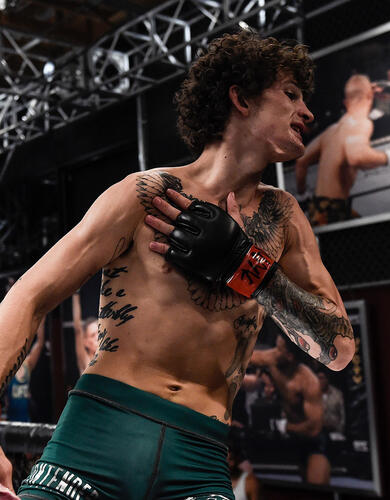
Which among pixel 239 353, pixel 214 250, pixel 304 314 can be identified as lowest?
pixel 239 353

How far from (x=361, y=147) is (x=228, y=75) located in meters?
2.71

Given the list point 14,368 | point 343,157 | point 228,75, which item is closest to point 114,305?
point 14,368

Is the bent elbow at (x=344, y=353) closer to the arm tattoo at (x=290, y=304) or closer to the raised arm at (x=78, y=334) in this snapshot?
the arm tattoo at (x=290, y=304)

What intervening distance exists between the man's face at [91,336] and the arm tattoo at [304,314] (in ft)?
14.9

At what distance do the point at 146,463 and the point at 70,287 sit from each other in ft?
1.42

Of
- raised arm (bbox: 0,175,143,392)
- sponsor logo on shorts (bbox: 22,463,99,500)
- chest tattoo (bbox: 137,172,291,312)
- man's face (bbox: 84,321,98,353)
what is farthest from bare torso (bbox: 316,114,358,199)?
sponsor logo on shorts (bbox: 22,463,99,500)

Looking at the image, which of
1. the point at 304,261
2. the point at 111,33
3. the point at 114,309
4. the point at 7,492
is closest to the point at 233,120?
the point at 304,261

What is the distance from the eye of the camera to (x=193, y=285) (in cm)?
171

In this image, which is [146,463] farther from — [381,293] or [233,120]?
[381,293]

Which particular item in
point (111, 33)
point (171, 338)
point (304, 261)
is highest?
point (111, 33)

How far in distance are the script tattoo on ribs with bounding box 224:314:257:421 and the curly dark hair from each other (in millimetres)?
546

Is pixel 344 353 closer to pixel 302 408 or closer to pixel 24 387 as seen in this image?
pixel 302 408

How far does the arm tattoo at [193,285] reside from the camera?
171 cm

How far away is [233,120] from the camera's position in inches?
77.2
